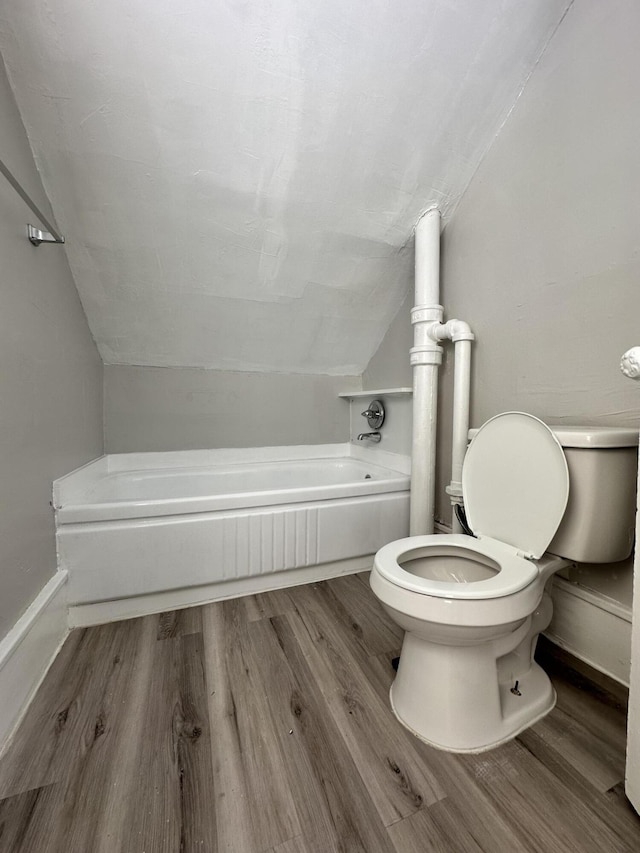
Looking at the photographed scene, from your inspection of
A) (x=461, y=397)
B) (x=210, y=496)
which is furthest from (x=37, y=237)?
(x=461, y=397)

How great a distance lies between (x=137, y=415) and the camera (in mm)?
2260

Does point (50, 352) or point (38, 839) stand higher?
point (50, 352)

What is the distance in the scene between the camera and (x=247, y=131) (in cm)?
139

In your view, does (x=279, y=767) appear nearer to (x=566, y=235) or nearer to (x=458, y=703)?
(x=458, y=703)

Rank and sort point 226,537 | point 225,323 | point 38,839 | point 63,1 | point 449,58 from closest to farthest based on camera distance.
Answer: point 38,839
point 63,1
point 449,58
point 226,537
point 225,323

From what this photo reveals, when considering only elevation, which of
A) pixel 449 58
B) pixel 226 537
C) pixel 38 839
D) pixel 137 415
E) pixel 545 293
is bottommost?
pixel 38 839

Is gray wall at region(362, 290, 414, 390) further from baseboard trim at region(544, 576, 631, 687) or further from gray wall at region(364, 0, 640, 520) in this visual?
baseboard trim at region(544, 576, 631, 687)

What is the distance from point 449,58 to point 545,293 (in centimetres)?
95

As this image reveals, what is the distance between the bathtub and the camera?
146cm

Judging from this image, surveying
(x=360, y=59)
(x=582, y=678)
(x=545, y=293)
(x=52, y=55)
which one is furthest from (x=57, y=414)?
(x=582, y=678)

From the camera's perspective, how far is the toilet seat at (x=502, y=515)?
97cm

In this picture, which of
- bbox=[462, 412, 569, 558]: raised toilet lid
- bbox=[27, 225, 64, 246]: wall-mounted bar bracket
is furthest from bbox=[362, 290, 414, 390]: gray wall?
bbox=[27, 225, 64, 246]: wall-mounted bar bracket

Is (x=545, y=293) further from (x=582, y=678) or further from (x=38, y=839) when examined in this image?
(x=38, y=839)

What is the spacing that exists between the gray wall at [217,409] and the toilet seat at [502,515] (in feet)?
4.90
